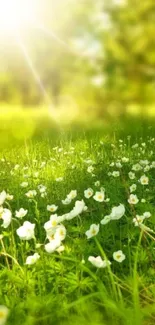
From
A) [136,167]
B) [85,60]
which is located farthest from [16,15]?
[136,167]

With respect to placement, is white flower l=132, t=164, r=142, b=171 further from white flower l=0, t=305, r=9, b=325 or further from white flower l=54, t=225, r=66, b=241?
white flower l=0, t=305, r=9, b=325

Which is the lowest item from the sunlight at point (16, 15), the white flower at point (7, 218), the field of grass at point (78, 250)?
the field of grass at point (78, 250)

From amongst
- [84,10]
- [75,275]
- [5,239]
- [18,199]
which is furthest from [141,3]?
[75,275]

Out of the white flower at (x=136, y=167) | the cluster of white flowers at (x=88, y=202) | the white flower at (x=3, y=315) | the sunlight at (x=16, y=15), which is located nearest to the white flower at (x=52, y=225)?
the cluster of white flowers at (x=88, y=202)

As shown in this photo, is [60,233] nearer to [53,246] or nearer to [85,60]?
[53,246]

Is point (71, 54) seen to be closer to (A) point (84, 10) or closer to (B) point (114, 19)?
(A) point (84, 10)

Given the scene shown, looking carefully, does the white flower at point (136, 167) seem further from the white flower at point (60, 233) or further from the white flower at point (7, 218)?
the white flower at point (60, 233)
